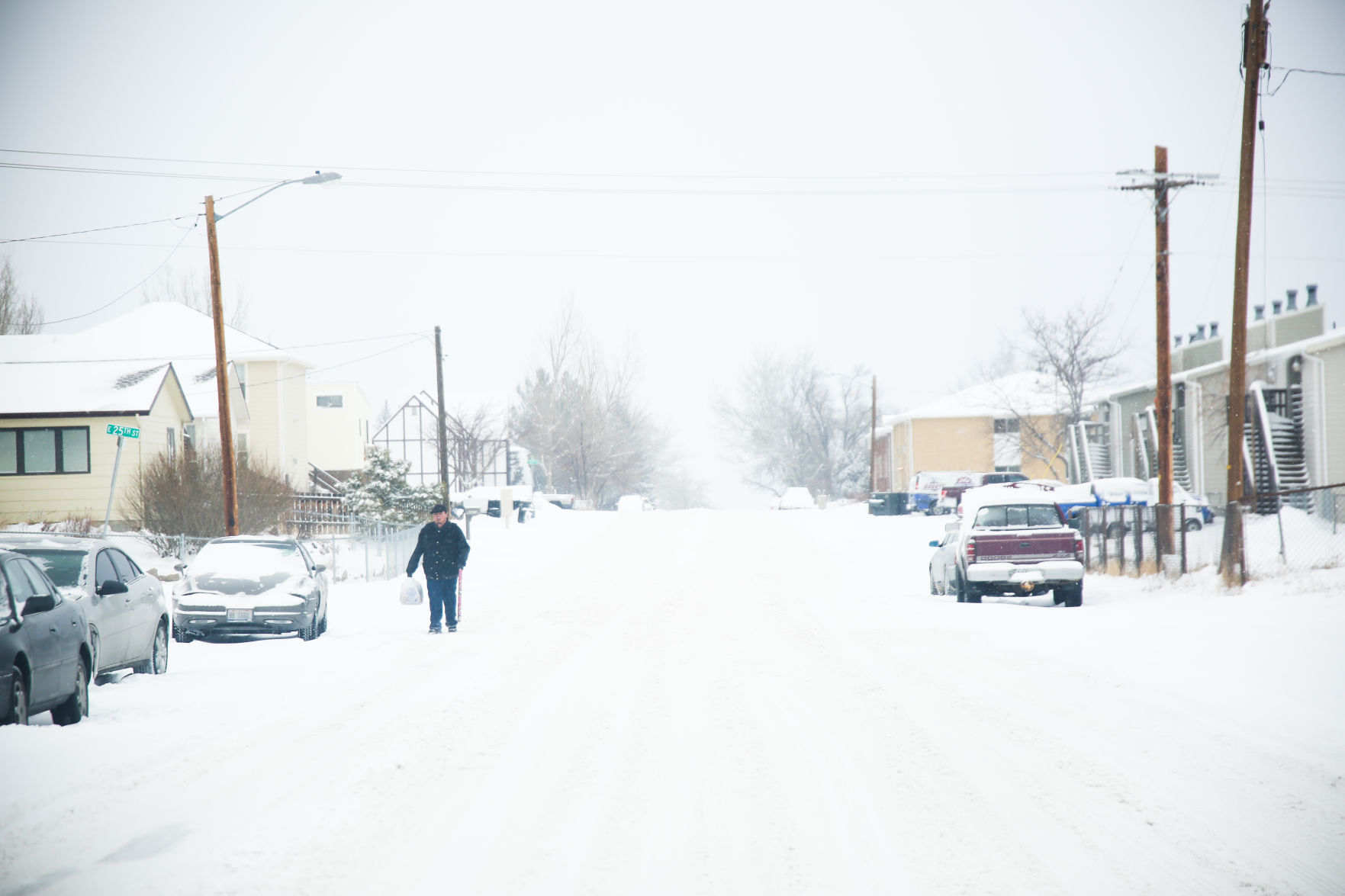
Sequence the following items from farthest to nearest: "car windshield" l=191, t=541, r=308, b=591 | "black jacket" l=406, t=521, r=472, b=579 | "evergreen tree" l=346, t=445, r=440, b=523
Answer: "evergreen tree" l=346, t=445, r=440, b=523
"black jacket" l=406, t=521, r=472, b=579
"car windshield" l=191, t=541, r=308, b=591

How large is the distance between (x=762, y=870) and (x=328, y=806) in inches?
104

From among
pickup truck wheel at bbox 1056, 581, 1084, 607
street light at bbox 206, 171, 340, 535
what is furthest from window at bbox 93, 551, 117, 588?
pickup truck wheel at bbox 1056, 581, 1084, 607

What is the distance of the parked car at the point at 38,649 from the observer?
27.5 feet

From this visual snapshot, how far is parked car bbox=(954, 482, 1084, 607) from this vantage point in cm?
1933

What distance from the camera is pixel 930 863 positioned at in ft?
18.4

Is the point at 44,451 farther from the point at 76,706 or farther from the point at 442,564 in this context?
the point at 76,706

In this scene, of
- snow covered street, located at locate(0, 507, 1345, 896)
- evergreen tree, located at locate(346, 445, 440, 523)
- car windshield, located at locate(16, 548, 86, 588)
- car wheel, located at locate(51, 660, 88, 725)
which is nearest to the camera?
snow covered street, located at locate(0, 507, 1345, 896)

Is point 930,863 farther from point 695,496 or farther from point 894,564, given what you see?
point 695,496

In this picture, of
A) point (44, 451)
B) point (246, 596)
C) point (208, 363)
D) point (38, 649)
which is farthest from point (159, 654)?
point (208, 363)

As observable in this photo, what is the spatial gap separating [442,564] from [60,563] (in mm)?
5465

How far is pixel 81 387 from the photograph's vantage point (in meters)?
37.7

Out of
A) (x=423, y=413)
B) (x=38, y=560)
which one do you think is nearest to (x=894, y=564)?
(x=38, y=560)

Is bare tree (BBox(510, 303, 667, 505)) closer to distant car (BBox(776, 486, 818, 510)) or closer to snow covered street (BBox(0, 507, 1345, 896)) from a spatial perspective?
distant car (BBox(776, 486, 818, 510))

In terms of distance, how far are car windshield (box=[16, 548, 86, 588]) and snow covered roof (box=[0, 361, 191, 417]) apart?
84.3 ft
